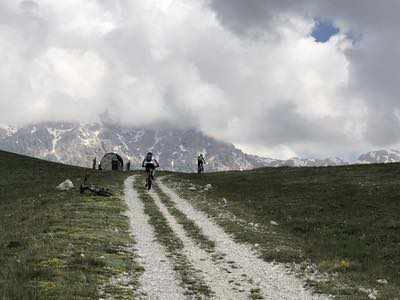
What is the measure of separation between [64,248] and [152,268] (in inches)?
166

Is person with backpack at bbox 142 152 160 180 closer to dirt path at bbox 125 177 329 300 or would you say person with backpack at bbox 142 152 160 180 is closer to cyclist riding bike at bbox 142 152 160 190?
cyclist riding bike at bbox 142 152 160 190

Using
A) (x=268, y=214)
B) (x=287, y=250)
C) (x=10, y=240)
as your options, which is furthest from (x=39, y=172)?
(x=287, y=250)

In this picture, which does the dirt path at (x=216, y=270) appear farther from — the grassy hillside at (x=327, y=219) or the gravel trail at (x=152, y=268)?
the grassy hillside at (x=327, y=219)

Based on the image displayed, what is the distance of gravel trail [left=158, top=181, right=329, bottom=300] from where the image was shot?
15.8m

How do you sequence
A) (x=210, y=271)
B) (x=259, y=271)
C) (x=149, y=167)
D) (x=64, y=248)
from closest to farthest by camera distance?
(x=210, y=271)
(x=259, y=271)
(x=64, y=248)
(x=149, y=167)

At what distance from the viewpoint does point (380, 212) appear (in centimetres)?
3306

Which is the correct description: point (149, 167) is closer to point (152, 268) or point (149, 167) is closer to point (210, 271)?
point (152, 268)

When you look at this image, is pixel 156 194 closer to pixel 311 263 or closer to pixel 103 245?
pixel 103 245

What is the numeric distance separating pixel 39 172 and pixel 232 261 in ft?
187

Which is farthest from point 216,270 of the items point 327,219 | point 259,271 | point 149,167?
point 149,167

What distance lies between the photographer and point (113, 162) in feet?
329

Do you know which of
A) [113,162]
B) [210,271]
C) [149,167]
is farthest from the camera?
[113,162]

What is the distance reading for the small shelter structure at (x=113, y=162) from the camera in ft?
328

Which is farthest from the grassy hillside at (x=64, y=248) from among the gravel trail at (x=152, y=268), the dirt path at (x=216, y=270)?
the dirt path at (x=216, y=270)
